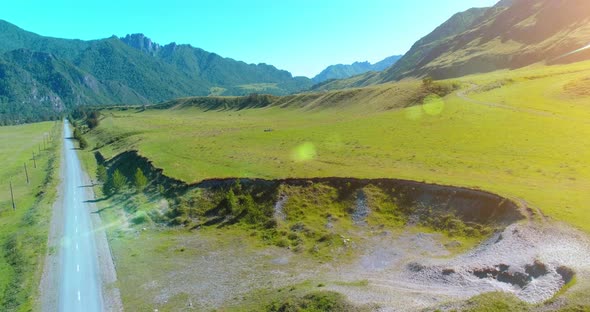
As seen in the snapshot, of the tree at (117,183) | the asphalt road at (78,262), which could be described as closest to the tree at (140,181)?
the tree at (117,183)

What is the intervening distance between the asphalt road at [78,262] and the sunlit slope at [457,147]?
1855 centimetres

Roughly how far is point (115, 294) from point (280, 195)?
2650 centimetres

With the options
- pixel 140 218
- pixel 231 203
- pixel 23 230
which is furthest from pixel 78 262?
pixel 23 230

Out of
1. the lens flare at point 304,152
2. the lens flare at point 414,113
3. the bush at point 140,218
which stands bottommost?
the bush at point 140,218

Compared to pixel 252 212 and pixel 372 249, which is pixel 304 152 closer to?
pixel 252 212

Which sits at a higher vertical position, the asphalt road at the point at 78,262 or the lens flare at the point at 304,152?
the lens flare at the point at 304,152

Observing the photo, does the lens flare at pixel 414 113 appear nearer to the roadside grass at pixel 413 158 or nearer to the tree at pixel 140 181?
the roadside grass at pixel 413 158

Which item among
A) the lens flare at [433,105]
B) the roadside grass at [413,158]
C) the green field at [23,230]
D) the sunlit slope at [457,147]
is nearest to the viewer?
the green field at [23,230]

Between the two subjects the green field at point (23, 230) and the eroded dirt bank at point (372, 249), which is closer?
the eroded dirt bank at point (372, 249)

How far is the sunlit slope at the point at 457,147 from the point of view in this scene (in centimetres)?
5298

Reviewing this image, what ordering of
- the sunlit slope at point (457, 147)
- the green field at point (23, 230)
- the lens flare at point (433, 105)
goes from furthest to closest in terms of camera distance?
the lens flare at point (433, 105) → the sunlit slope at point (457, 147) → the green field at point (23, 230)

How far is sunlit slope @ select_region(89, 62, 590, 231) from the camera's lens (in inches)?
2086

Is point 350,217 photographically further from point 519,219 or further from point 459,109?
point 459,109

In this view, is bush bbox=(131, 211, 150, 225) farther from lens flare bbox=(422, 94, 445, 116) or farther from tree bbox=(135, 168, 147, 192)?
lens flare bbox=(422, 94, 445, 116)
